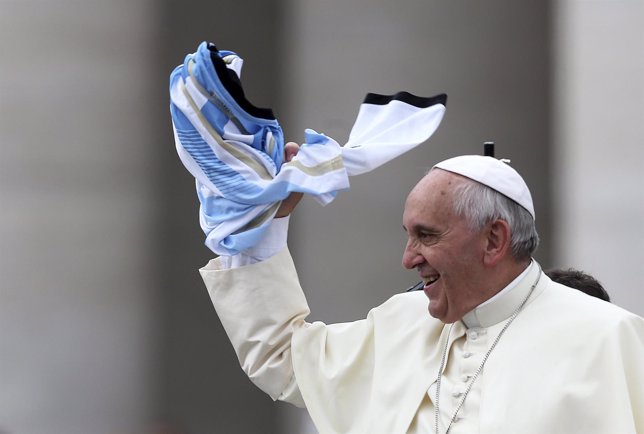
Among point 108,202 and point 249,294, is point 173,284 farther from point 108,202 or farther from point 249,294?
point 249,294

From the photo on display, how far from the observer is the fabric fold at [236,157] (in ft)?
10.4

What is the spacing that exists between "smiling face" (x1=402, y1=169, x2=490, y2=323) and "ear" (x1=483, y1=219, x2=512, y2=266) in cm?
1

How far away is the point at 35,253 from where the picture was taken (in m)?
6.58

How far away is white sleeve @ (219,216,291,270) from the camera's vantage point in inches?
130

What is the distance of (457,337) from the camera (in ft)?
10.6

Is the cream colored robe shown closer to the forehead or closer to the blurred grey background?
the forehead

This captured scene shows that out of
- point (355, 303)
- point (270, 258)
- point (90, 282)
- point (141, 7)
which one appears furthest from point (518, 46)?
point (270, 258)

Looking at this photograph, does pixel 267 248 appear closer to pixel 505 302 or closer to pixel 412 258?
pixel 412 258

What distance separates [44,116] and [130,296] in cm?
106

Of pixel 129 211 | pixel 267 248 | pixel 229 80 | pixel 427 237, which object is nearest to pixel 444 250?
pixel 427 237

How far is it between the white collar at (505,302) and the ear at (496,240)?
10 centimetres

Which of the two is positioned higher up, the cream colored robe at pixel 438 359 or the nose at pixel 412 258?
the nose at pixel 412 258

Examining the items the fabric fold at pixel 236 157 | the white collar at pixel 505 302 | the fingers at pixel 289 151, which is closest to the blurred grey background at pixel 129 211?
the fingers at pixel 289 151

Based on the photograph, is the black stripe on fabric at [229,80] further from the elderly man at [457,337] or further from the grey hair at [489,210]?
the grey hair at [489,210]
